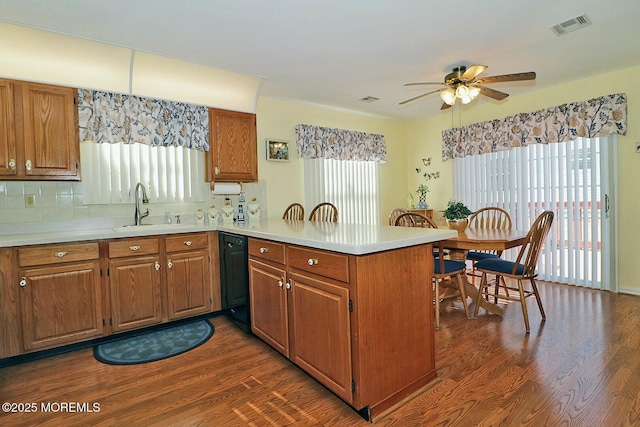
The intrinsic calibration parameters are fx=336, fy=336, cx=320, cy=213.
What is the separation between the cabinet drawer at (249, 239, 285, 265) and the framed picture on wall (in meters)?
1.98

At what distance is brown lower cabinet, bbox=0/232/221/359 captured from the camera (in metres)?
2.32

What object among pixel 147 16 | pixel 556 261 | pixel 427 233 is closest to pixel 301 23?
pixel 147 16

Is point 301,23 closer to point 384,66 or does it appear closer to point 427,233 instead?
point 384,66

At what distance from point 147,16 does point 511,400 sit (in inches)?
129

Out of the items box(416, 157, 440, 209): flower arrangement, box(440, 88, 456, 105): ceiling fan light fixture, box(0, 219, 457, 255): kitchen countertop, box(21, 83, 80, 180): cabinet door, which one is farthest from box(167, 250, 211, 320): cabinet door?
box(416, 157, 440, 209): flower arrangement

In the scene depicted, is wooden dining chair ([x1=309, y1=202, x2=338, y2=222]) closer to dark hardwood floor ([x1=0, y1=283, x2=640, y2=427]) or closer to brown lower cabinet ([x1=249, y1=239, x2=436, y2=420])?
dark hardwood floor ([x1=0, y1=283, x2=640, y2=427])

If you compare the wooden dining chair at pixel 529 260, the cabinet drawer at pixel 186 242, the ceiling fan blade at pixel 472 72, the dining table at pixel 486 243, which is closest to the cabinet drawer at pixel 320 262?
the dining table at pixel 486 243

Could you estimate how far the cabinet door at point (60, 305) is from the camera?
7.72 ft

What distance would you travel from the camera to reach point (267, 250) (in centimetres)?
228

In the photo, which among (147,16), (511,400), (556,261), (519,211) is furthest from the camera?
(519,211)

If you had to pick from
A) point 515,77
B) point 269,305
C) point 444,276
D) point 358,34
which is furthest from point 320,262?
point 515,77

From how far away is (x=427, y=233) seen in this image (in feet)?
6.22

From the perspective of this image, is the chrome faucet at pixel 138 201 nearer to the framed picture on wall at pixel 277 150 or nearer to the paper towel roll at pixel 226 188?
the paper towel roll at pixel 226 188

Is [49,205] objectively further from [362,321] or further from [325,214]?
[362,321]
